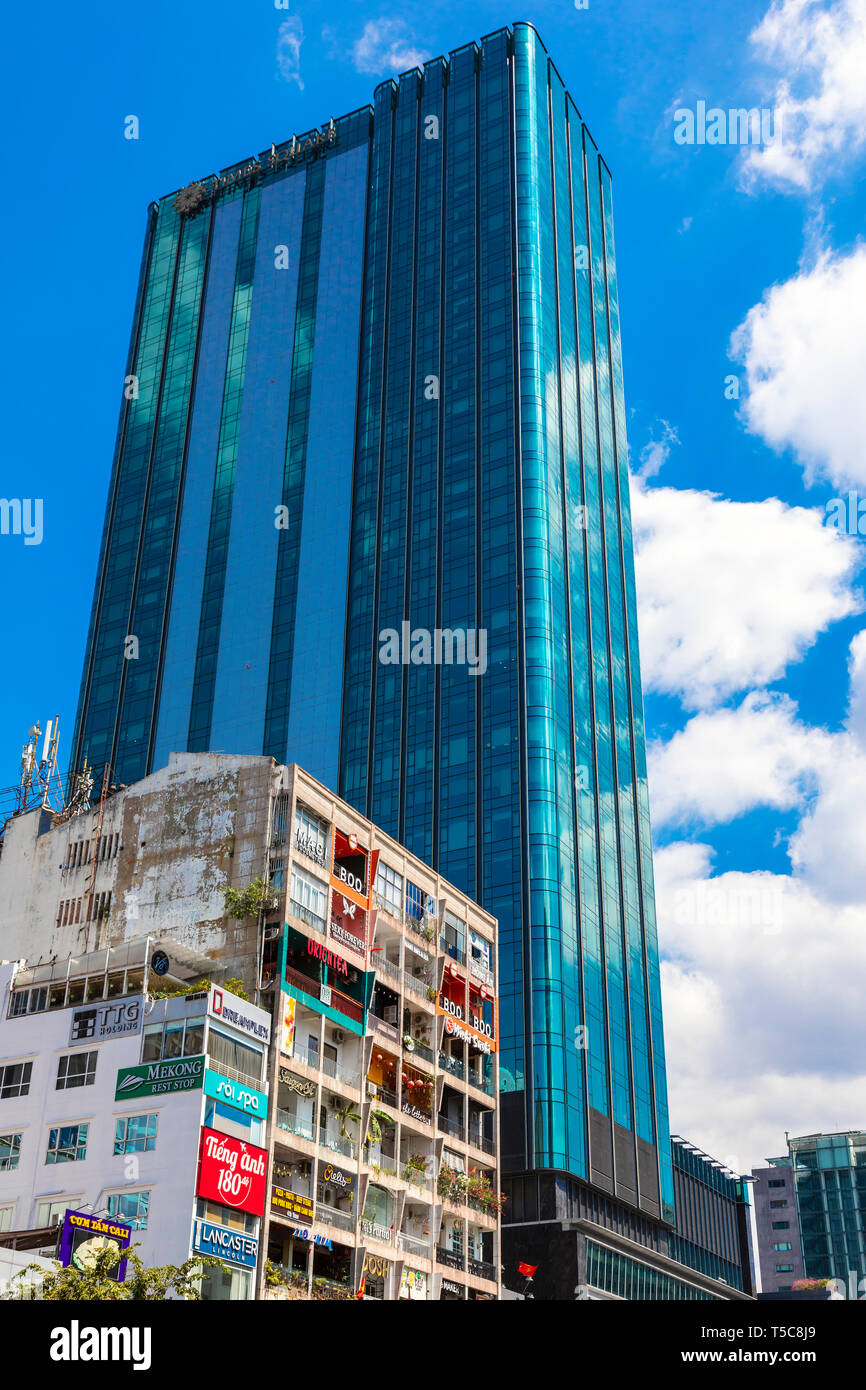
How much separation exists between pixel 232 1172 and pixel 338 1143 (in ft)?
30.5

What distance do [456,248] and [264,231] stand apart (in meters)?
30.9

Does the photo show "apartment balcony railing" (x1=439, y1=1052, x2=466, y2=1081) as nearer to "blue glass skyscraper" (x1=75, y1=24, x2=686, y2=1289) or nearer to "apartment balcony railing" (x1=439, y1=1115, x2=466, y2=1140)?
"apartment balcony railing" (x1=439, y1=1115, x2=466, y2=1140)

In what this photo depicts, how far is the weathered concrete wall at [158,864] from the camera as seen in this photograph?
6694 cm

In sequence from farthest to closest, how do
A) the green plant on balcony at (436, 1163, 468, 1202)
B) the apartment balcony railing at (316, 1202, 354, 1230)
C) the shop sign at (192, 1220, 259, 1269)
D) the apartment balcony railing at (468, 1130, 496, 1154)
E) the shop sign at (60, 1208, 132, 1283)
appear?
the apartment balcony railing at (468, 1130, 496, 1154)
the green plant on balcony at (436, 1163, 468, 1202)
the apartment balcony railing at (316, 1202, 354, 1230)
the shop sign at (192, 1220, 259, 1269)
the shop sign at (60, 1208, 132, 1283)

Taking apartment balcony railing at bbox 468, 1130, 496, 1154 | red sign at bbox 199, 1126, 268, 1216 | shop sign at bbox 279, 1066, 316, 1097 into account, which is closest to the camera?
red sign at bbox 199, 1126, 268, 1216

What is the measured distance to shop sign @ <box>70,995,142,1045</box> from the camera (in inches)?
2339

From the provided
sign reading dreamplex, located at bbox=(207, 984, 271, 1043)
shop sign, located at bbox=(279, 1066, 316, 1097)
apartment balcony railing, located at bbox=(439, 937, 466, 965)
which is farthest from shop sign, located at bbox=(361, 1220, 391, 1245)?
apartment balcony railing, located at bbox=(439, 937, 466, 965)

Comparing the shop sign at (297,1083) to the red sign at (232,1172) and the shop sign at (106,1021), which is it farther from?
the shop sign at (106,1021)

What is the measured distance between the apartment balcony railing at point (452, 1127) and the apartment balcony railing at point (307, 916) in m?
14.7

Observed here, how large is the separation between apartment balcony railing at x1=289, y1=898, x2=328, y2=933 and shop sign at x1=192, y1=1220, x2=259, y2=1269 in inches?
575

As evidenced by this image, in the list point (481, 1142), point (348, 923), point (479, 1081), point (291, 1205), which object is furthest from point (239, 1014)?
point (481, 1142)

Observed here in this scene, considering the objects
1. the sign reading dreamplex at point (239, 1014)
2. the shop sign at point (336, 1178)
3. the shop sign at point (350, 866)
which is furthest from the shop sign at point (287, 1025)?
the shop sign at point (350, 866)

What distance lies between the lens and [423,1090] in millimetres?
74062
